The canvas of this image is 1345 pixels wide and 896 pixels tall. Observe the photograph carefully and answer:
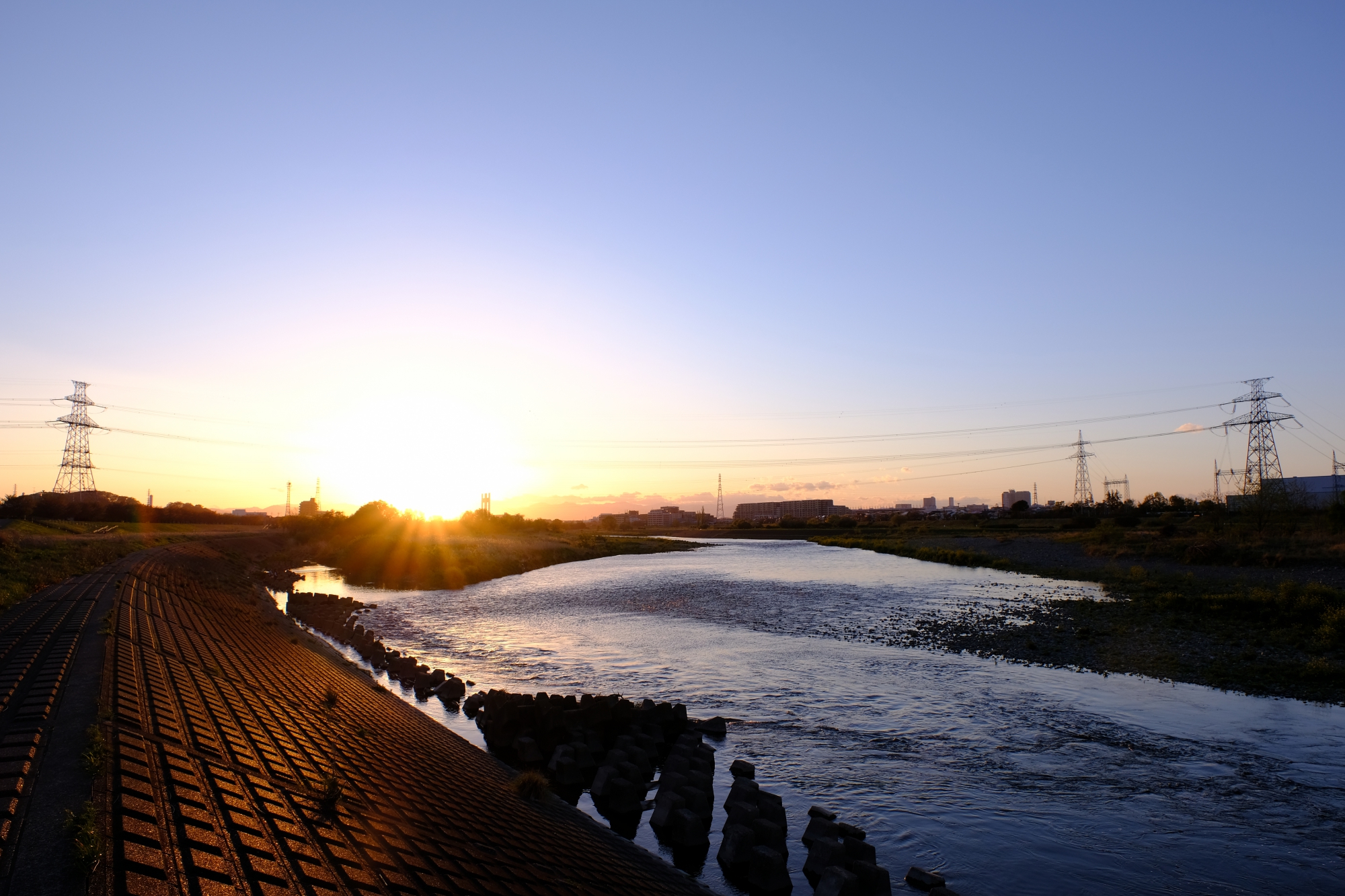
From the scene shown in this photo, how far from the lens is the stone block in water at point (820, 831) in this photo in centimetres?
1055

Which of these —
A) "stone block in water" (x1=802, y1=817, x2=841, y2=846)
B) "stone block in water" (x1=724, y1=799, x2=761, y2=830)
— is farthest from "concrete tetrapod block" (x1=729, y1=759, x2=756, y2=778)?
"stone block in water" (x1=802, y1=817, x2=841, y2=846)

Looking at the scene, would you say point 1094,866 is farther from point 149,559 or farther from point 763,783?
point 149,559

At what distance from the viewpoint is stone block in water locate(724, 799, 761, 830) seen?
Answer: 1107cm

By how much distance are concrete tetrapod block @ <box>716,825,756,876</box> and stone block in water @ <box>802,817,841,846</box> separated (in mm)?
812

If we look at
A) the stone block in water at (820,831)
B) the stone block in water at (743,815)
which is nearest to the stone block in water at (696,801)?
the stone block in water at (743,815)

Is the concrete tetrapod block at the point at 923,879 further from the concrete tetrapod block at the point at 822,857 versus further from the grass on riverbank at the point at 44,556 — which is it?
the grass on riverbank at the point at 44,556

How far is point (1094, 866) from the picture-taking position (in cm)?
1095

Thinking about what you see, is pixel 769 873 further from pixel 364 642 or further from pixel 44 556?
pixel 44 556

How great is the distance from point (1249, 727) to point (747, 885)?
1426 centimetres

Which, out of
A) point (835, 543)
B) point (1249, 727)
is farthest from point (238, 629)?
point (835, 543)

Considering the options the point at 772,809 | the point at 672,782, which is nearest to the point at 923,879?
the point at 772,809

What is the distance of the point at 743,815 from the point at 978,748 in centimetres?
756

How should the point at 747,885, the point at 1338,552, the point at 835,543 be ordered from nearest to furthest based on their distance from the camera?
1. the point at 747,885
2. the point at 1338,552
3. the point at 835,543

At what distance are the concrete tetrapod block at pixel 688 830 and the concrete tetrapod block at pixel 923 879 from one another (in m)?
3.15
